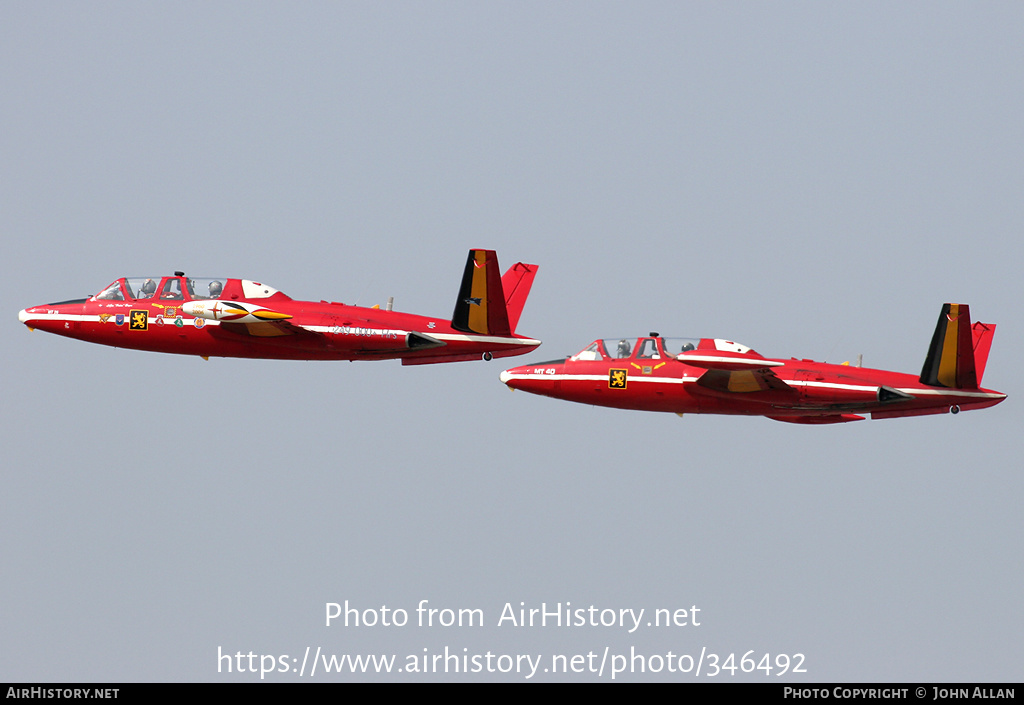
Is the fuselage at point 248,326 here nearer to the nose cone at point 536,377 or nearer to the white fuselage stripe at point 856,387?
the nose cone at point 536,377

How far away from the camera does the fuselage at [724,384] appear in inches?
2918

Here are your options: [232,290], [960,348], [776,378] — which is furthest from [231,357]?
[960,348]

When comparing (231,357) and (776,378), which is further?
(231,357)

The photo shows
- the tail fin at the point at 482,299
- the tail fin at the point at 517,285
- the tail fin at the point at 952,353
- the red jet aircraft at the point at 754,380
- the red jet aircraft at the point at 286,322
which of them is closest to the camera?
the tail fin at the point at 952,353

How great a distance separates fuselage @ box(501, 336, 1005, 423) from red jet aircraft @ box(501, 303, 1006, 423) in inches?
1.5

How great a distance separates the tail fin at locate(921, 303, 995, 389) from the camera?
72500mm

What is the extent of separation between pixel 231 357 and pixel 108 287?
6918mm

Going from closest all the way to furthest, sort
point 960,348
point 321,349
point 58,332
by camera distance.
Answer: point 960,348 < point 321,349 < point 58,332

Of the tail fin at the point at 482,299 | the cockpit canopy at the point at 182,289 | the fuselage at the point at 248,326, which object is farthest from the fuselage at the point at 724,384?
the cockpit canopy at the point at 182,289

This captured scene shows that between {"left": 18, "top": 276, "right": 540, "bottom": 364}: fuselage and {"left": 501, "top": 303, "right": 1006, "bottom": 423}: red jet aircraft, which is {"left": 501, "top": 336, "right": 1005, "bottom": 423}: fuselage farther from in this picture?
{"left": 18, "top": 276, "right": 540, "bottom": 364}: fuselage

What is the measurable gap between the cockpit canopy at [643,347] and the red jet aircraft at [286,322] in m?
3.57

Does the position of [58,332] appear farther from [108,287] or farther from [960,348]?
[960,348]

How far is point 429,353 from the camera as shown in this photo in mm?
77062

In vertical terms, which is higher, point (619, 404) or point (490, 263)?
point (490, 263)
